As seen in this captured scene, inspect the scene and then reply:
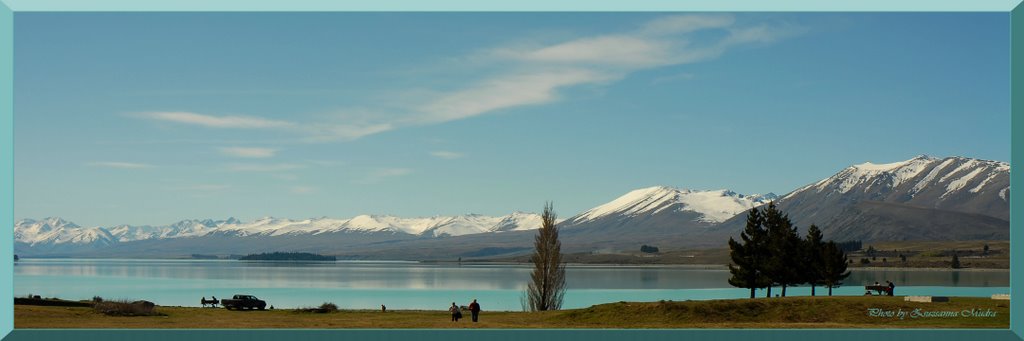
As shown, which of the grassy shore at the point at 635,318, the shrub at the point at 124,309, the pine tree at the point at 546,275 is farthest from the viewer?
the pine tree at the point at 546,275

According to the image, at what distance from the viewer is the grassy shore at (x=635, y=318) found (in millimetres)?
56406

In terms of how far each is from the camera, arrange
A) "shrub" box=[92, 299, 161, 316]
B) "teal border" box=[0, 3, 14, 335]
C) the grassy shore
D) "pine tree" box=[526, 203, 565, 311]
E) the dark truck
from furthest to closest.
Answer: "pine tree" box=[526, 203, 565, 311] < the dark truck < "shrub" box=[92, 299, 161, 316] < the grassy shore < "teal border" box=[0, 3, 14, 335]

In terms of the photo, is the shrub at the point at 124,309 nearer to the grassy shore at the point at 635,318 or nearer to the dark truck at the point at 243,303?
the grassy shore at the point at 635,318

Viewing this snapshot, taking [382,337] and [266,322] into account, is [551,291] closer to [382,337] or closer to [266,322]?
[266,322]

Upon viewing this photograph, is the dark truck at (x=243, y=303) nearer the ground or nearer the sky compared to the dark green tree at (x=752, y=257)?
nearer the ground

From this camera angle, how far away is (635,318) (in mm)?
60438

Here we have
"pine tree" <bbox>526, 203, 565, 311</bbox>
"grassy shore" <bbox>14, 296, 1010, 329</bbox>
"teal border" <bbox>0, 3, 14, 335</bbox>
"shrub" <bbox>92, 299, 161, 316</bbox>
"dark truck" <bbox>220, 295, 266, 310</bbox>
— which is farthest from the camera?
"pine tree" <bbox>526, 203, 565, 311</bbox>

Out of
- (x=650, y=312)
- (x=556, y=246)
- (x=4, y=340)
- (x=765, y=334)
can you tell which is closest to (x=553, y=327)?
(x=650, y=312)

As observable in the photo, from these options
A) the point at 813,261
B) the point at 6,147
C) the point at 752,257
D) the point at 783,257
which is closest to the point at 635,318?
the point at 752,257

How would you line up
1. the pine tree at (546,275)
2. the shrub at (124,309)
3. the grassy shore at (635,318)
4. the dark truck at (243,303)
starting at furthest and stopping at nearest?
the pine tree at (546,275), the dark truck at (243,303), the shrub at (124,309), the grassy shore at (635,318)

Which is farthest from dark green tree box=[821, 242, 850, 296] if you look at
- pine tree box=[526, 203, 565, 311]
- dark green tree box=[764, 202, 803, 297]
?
pine tree box=[526, 203, 565, 311]

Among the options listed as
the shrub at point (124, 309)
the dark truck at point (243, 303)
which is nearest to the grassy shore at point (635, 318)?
the shrub at point (124, 309)

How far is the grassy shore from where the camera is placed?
56.4 m

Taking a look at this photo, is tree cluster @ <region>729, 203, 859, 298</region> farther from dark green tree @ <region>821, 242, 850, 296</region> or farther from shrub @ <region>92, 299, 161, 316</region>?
shrub @ <region>92, 299, 161, 316</region>
